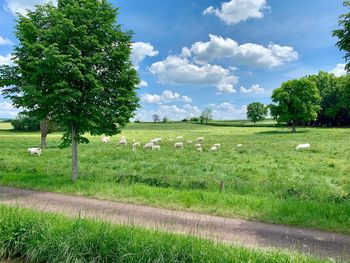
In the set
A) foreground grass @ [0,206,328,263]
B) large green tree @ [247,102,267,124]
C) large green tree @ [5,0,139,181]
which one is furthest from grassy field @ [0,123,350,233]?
large green tree @ [247,102,267,124]

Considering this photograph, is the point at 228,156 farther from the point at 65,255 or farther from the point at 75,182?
the point at 65,255

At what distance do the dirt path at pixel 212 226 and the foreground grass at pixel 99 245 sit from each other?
3.21ft

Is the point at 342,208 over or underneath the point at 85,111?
underneath

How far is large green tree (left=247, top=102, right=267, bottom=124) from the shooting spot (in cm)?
11831

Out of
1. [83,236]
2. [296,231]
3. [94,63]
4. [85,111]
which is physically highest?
[94,63]

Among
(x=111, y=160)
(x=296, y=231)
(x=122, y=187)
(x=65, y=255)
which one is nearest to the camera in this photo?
(x=65, y=255)

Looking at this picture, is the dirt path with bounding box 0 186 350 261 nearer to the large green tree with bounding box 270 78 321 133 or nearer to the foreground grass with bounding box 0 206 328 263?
the foreground grass with bounding box 0 206 328 263

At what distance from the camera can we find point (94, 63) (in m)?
15.2

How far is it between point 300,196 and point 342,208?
2.34 m

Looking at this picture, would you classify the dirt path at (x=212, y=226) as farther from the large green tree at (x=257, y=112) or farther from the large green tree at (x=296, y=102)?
the large green tree at (x=257, y=112)

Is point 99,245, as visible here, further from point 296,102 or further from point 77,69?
point 296,102

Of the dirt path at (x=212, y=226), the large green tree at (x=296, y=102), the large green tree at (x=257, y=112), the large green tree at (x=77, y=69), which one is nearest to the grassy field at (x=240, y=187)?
the dirt path at (x=212, y=226)

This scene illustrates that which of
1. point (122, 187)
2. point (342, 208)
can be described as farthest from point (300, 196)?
point (122, 187)

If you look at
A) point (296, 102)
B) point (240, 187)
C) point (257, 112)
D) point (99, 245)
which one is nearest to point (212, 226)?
point (99, 245)
